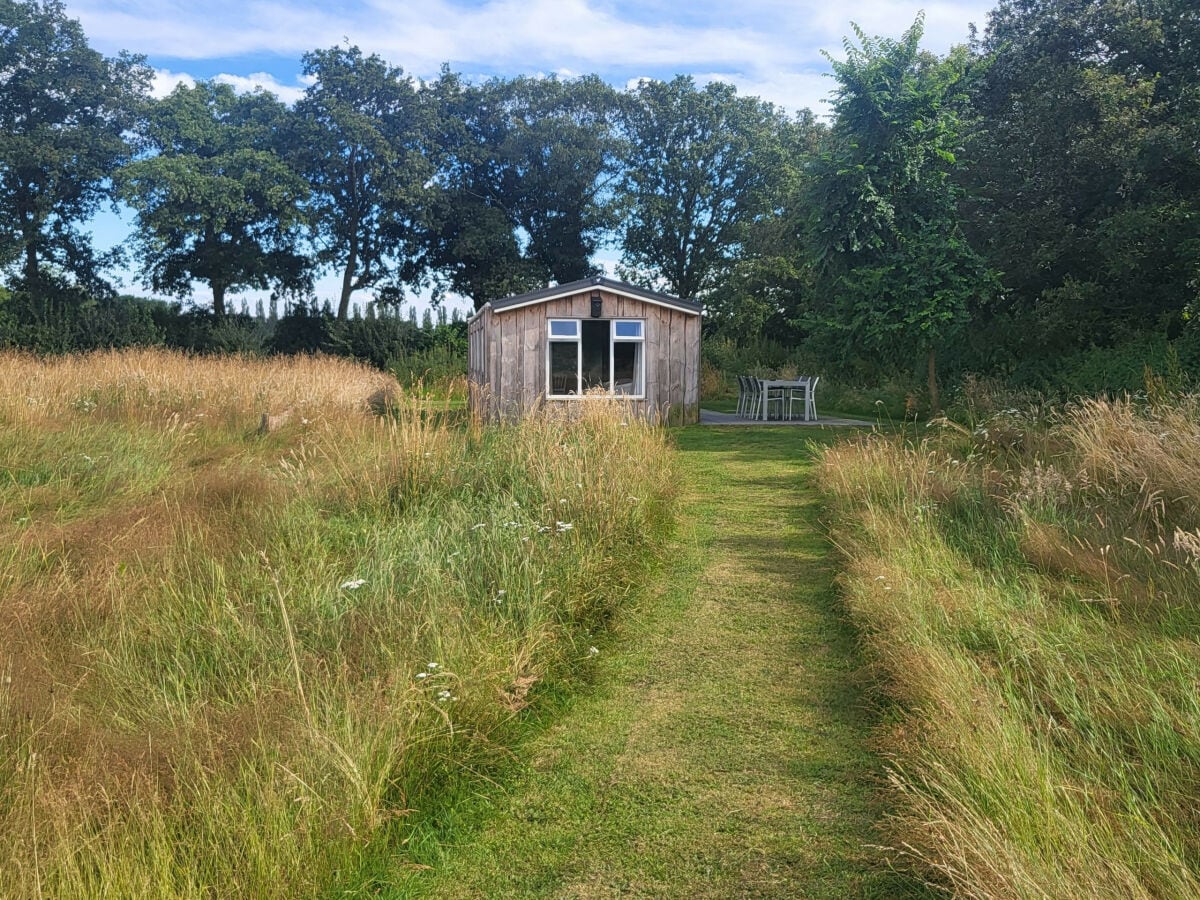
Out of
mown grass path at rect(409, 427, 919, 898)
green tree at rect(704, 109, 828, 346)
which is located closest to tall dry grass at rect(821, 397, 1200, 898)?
mown grass path at rect(409, 427, 919, 898)

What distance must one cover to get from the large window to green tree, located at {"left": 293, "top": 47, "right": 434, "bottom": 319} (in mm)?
14504

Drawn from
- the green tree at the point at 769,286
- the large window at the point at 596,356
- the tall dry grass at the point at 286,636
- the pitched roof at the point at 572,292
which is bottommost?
the tall dry grass at the point at 286,636

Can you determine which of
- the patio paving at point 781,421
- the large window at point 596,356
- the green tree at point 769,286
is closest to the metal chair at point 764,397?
the patio paving at point 781,421

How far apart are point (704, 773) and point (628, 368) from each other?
1565 cm

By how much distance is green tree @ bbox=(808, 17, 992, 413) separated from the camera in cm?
1266

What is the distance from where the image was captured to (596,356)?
19906mm

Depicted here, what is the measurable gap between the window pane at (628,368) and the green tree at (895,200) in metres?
3.44

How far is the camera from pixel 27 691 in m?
3.00

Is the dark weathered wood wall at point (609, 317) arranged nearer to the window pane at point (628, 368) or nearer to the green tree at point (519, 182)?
the window pane at point (628, 368)

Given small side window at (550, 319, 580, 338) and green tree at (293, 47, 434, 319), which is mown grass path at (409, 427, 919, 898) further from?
green tree at (293, 47, 434, 319)

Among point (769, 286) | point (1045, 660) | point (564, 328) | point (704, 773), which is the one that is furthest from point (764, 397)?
point (769, 286)

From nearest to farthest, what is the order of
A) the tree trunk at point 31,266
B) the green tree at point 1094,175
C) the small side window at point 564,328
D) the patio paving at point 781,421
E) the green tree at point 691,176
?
1. the green tree at point 1094,175
2. the patio paving at point 781,421
3. the small side window at point 564,328
4. the tree trunk at point 31,266
5. the green tree at point 691,176

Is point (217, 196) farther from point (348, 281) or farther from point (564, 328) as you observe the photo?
point (564, 328)

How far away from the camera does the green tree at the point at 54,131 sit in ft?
90.7
